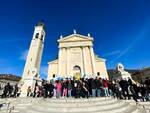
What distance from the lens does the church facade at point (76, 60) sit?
95.5 feet

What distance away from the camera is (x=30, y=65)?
29.9 metres

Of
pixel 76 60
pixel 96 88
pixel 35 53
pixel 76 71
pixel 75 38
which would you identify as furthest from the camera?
pixel 75 38

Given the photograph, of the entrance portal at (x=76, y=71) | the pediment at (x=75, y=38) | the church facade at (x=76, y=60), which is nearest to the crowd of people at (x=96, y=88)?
the church facade at (x=76, y=60)

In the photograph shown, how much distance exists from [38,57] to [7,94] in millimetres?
19280

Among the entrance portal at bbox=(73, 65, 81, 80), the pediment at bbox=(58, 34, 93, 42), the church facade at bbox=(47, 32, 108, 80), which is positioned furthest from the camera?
the pediment at bbox=(58, 34, 93, 42)

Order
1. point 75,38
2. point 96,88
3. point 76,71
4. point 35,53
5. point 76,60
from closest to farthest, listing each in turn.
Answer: point 96,88
point 76,71
point 76,60
point 35,53
point 75,38

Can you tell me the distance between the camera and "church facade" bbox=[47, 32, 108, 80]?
29.1 metres

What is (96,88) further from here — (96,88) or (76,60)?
(76,60)

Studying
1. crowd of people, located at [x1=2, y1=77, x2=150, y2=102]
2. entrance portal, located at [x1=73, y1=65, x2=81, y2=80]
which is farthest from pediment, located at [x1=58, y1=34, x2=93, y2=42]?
crowd of people, located at [x1=2, y1=77, x2=150, y2=102]

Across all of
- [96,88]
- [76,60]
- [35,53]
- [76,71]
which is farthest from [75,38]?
[96,88]

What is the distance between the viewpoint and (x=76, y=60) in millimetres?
30594

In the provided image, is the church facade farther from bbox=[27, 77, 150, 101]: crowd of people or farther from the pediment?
bbox=[27, 77, 150, 101]: crowd of people

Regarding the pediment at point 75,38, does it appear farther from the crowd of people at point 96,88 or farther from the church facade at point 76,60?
the crowd of people at point 96,88

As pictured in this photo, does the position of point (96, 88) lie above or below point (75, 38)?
below
